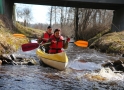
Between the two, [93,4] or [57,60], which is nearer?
[57,60]

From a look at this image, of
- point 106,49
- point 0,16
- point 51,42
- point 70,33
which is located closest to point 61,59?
point 51,42

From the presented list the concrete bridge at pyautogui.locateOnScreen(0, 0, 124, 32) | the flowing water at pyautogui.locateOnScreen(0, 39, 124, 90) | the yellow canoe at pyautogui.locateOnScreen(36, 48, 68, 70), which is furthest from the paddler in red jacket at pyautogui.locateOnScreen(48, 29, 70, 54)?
the concrete bridge at pyautogui.locateOnScreen(0, 0, 124, 32)

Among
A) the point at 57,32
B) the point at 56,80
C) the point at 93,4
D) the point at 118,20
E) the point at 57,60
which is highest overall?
the point at 93,4

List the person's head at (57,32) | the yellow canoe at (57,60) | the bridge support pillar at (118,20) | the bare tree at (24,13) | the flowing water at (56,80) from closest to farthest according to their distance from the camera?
the flowing water at (56,80), the yellow canoe at (57,60), the person's head at (57,32), the bridge support pillar at (118,20), the bare tree at (24,13)

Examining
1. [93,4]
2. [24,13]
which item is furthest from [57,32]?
[24,13]

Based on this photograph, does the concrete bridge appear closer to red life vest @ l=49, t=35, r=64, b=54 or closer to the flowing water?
red life vest @ l=49, t=35, r=64, b=54

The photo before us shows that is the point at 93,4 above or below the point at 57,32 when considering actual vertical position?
above

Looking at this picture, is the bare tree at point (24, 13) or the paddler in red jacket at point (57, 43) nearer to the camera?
the paddler in red jacket at point (57, 43)

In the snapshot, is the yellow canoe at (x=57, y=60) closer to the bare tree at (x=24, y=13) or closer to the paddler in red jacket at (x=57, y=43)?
the paddler in red jacket at (x=57, y=43)

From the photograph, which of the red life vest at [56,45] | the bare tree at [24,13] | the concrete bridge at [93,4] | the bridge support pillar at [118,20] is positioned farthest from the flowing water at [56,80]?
the bare tree at [24,13]

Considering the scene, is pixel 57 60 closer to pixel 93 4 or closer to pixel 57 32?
pixel 57 32

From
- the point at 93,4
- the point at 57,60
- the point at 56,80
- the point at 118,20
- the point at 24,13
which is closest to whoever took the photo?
the point at 56,80

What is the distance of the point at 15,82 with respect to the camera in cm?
575

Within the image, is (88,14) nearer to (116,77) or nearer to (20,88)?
(116,77)
